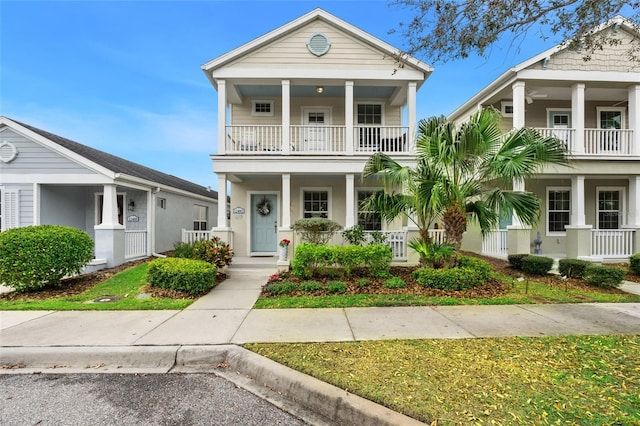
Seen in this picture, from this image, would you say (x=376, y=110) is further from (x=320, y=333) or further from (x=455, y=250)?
(x=320, y=333)

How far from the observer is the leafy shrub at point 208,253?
8516mm

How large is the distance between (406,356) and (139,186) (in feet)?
37.8

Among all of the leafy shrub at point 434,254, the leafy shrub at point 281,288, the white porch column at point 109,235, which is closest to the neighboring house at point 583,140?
the leafy shrub at point 434,254

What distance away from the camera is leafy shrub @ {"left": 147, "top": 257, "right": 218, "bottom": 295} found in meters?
6.72

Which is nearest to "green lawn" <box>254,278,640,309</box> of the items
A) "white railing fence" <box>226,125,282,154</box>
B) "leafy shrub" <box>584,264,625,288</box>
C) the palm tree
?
"leafy shrub" <box>584,264,625,288</box>

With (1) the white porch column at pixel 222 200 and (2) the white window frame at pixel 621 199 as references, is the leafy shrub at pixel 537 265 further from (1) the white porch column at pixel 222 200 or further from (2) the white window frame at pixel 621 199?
(1) the white porch column at pixel 222 200

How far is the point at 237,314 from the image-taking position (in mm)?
5453

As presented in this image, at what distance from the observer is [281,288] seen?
6.91 meters

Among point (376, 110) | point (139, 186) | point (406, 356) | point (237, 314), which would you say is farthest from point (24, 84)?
point (406, 356)

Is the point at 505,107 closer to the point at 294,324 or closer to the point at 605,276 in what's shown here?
the point at 605,276

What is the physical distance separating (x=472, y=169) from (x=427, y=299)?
132 inches

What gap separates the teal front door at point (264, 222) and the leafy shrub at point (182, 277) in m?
4.61

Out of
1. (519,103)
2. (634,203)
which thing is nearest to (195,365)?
(519,103)

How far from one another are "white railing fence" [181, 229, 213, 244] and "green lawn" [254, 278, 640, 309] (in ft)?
15.7
